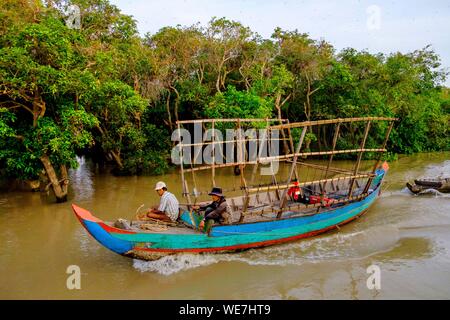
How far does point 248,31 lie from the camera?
704 inches

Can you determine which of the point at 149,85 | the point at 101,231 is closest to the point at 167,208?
the point at 101,231

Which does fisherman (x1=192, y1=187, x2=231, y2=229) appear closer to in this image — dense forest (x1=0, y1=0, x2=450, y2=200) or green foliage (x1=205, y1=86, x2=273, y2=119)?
dense forest (x1=0, y1=0, x2=450, y2=200)

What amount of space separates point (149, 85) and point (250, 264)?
33.9 ft

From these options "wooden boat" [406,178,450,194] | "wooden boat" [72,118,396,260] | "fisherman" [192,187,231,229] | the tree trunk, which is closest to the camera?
"wooden boat" [72,118,396,260]

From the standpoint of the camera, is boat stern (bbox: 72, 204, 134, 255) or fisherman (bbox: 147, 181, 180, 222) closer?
boat stern (bbox: 72, 204, 134, 255)

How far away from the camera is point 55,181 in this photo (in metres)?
12.5

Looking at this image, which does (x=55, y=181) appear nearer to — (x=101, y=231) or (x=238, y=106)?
(x=101, y=231)

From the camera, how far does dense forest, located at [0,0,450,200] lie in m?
11.1

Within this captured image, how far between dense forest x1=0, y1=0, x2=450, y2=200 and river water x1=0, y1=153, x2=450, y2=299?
2879mm

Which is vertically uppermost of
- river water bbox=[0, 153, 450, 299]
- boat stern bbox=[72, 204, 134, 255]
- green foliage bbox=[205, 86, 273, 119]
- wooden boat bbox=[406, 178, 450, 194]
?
green foliage bbox=[205, 86, 273, 119]

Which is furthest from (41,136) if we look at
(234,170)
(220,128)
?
(234,170)

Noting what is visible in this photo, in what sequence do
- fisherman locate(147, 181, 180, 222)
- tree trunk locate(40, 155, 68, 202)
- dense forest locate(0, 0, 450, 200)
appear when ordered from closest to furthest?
fisherman locate(147, 181, 180, 222)
dense forest locate(0, 0, 450, 200)
tree trunk locate(40, 155, 68, 202)

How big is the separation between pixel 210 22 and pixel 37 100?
867 cm

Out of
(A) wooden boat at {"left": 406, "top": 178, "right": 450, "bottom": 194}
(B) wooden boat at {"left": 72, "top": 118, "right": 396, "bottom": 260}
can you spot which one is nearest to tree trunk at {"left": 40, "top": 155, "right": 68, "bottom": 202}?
(B) wooden boat at {"left": 72, "top": 118, "right": 396, "bottom": 260}
